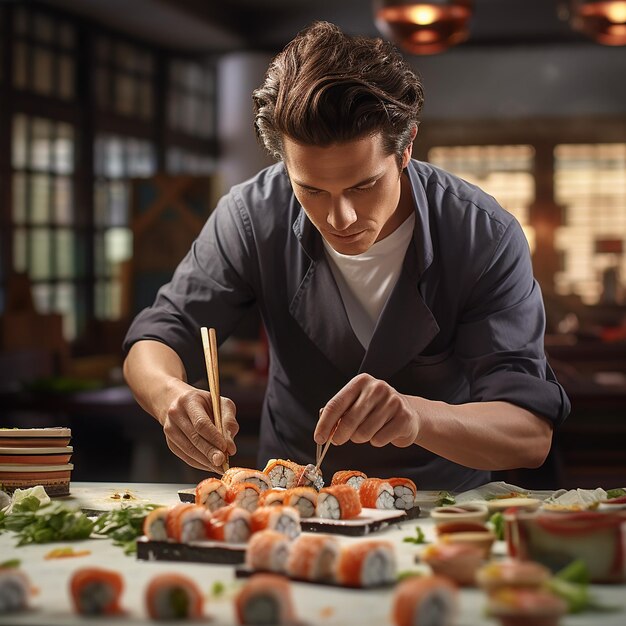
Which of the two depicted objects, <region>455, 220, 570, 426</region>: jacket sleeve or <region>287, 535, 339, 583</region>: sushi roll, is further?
<region>455, 220, 570, 426</region>: jacket sleeve

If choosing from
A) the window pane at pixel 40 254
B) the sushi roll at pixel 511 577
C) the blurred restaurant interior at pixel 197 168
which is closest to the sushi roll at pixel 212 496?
the sushi roll at pixel 511 577

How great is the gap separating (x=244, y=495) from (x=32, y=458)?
52 centimetres

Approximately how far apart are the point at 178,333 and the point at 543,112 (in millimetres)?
9345

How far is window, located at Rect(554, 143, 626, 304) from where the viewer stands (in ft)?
37.7

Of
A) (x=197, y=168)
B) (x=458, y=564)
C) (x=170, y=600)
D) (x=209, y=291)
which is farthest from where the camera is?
(x=197, y=168)

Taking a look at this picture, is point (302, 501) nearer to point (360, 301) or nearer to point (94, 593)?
point (94, 593)

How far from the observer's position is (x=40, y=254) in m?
8.20

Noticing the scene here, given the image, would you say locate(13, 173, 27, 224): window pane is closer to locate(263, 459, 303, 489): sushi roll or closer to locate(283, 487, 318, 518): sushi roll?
locate(263, 459, 303, 489): sushi roll

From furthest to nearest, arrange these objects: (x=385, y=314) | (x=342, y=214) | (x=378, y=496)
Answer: (x=385, y=314) < (x=342, y=214) < (x=378, y=496)

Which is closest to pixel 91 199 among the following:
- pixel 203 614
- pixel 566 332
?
pixel 566 332

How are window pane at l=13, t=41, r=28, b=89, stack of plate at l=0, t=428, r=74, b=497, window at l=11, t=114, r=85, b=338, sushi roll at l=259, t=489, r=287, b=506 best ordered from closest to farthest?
sushi roll at l=259, t=489, r=287, b=506 < stack of plate at l=0, t=428, r=74, b=497 < window pane at l=13, t=41, r=28, b=89 < window at l=11, t=114, r=85, b=338

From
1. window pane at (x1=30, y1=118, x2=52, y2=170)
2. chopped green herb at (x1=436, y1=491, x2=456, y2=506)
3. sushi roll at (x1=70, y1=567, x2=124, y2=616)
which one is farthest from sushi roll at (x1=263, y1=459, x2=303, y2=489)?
window pane at (x1=30, y1=118, x2=52, y2=170)

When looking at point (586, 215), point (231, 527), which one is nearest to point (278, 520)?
point (231, 527)

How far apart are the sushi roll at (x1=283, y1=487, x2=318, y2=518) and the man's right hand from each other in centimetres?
25
